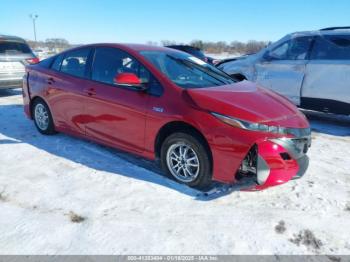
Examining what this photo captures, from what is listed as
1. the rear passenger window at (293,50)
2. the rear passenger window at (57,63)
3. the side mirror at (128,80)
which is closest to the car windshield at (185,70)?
the side mirror at (128,80)

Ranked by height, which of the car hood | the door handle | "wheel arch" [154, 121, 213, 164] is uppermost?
the car hood

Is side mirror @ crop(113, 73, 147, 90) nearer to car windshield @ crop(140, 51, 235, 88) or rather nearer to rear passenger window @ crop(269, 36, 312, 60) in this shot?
car windshield @ crop(140, 51, 235, 88)

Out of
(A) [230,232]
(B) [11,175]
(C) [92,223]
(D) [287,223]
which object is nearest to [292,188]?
(D) [287,223]

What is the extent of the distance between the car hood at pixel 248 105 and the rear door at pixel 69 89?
1.80 m

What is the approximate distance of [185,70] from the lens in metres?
4.25

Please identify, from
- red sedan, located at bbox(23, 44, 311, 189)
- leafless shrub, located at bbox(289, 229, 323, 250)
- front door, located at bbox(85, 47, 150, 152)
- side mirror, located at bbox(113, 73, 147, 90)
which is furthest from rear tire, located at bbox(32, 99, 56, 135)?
leafless shrub, located at bbox(289, 229, 323, 250)

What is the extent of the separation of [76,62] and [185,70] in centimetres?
172

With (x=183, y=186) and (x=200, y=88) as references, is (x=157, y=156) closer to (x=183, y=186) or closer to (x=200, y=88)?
(x=183, y=186)

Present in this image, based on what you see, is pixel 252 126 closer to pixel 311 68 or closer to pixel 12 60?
pixel 311 68

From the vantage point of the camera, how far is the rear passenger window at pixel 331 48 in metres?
6.18

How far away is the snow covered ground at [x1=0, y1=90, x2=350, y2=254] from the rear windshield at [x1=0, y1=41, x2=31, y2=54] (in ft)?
17.2

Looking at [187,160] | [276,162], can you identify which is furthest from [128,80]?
[276,162]

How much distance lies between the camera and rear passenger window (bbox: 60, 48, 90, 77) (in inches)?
187

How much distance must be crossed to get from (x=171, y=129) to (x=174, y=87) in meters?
0.47
